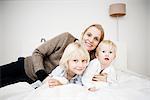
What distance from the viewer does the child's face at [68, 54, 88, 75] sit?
2.36 feet

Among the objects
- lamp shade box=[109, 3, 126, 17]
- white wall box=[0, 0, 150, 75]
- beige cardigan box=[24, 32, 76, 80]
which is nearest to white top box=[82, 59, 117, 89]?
beige cardigan box=[24, 32, 76, 80]

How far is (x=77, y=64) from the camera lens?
2.35 feet

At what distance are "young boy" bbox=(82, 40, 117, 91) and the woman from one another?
0.19 feet

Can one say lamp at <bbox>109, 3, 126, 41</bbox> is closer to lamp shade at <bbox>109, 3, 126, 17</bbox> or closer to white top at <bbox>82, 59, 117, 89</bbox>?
lamp shade at <bbox>109, 3, 126, 17</bbox>

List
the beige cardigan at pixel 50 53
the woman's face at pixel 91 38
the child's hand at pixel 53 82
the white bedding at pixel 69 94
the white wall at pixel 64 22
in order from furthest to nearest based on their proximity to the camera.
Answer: the white wall at pixel 64 22 < the beige cardigan at pixel 50 53 < the woman's face at pixel 91 38 < the child's hand at pixel 53 82 < the white bedding at pixel 69 94

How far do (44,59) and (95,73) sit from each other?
37 cm

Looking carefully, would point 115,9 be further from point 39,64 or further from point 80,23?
point 39,64

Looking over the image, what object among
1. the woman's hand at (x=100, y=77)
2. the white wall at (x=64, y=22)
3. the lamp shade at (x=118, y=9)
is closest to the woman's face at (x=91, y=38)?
the woman's hand at (x=100, y=77)

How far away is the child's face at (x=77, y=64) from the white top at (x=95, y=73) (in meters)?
0.03

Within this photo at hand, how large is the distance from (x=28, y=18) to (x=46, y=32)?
20 centimetres

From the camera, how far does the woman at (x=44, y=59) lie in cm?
84

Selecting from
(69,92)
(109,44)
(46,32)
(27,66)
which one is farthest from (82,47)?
(46,32)

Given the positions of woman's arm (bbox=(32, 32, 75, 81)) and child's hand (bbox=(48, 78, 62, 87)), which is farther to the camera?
woman's arm (bbox=(32, 32, 75, 81))

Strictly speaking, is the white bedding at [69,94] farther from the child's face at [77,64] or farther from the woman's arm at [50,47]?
the woman's arm at [50,47]
